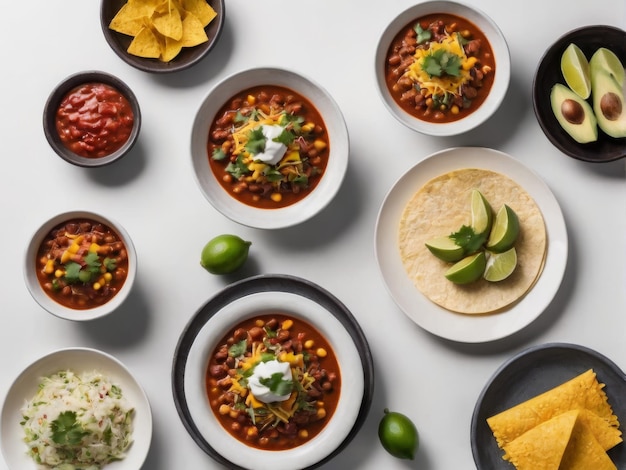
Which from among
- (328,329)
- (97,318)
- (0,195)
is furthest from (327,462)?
(0,195)

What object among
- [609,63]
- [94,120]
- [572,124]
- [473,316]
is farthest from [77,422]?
[609,63]

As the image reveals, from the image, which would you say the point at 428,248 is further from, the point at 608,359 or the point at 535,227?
the point at 608,359

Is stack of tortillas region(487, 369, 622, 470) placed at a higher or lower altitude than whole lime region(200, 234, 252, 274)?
lower

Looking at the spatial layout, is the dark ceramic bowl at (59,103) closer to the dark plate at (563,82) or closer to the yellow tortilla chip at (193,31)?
the yellow tortilla chip at (193,31)

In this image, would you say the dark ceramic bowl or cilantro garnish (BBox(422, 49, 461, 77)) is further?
the dark ceramic bowl

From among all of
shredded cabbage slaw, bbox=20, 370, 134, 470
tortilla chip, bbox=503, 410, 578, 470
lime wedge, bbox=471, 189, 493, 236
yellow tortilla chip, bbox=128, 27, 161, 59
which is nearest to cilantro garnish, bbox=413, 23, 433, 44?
lime wedge, bbox=471, 189, 493, 236

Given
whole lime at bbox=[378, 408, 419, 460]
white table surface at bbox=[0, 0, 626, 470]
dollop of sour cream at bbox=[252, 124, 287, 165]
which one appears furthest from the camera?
white table surface at bbox=[0, 0, 626, 470]

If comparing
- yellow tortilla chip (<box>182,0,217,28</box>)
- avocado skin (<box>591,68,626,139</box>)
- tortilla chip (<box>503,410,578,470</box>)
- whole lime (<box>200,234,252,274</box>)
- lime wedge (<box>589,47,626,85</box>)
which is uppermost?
yellow tortilla chip (<box>182,0,217,28</box>)

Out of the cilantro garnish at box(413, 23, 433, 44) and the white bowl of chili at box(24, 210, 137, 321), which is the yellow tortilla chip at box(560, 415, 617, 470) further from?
the white bowl of chili at box(24, 210, 137, 321)
